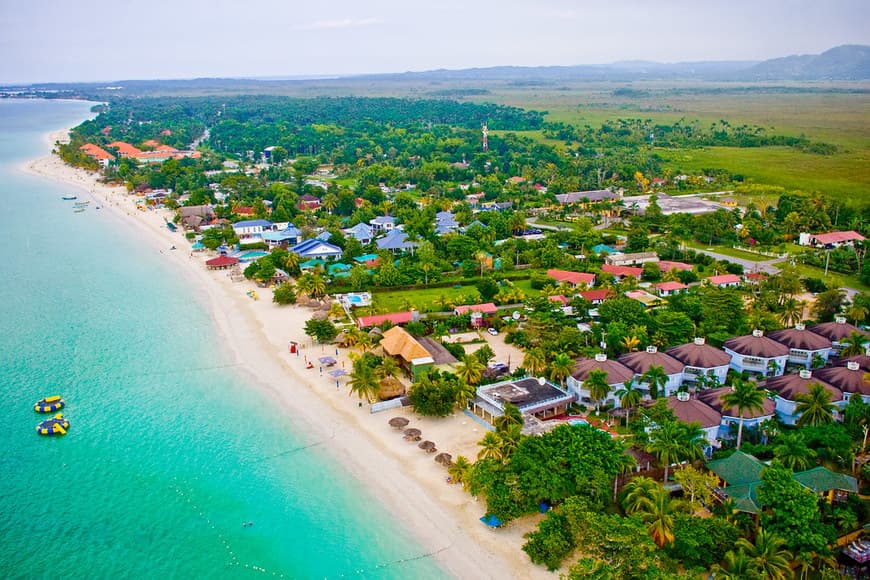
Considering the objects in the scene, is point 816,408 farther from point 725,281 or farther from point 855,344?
point 725,281

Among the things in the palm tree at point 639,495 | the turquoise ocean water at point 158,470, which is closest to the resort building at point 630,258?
the turquoise ocean water at point 158,470

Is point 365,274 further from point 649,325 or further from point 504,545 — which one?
point 504,545

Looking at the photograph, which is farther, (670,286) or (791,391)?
(670,286)

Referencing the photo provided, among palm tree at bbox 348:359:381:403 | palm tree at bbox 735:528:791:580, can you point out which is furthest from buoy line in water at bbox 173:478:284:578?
palm tree at bbox 735:528:791:580

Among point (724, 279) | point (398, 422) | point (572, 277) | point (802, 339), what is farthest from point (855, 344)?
point (398, 422)

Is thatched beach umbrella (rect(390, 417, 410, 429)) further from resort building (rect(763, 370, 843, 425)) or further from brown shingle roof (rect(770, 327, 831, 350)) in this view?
brown shingle roof (rect(770, 327, 831, 350))

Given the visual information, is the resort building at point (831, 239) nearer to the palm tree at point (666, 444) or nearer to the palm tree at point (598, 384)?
the palm tree at point (598, 384)

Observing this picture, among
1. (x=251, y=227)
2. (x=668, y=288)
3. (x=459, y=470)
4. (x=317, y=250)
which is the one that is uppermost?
(x=251, y=227)
